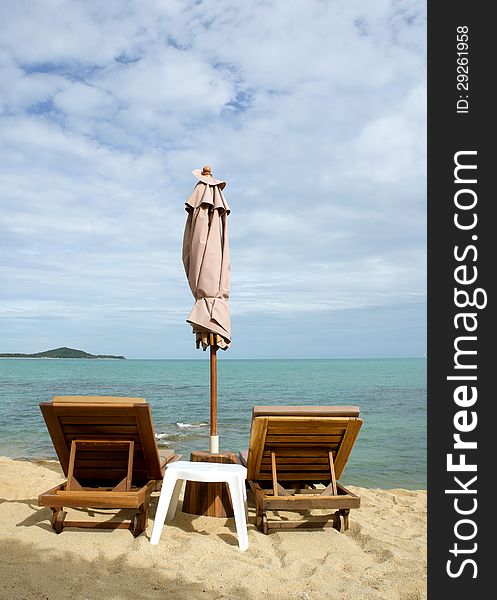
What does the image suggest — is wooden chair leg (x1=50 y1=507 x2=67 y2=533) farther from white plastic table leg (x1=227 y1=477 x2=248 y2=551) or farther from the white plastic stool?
white plastic table leg (x1=227 y1=477 x2=248 y2=551)

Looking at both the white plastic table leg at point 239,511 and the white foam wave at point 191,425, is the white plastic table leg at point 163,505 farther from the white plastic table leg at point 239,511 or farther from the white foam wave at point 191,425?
the white foam wave at point 191,425

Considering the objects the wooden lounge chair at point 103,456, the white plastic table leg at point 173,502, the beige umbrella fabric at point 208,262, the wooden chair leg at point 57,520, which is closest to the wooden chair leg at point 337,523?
the white plastic table leg at point 173,502

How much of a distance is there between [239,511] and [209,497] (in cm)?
69

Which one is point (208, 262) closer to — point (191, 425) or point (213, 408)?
point (213, 408)

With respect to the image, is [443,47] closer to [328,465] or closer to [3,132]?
[328,465]

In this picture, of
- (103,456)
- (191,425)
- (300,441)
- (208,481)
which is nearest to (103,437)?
(103,456)

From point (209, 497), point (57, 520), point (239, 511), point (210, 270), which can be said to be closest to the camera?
point (239, 511)

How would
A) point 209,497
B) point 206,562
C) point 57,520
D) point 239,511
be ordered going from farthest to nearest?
point 209,497 → point 57,520 → point 239,511 → point 206,562

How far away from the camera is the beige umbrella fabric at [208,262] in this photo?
4.66m

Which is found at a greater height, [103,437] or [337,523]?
[103,437]

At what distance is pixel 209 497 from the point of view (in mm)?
4441

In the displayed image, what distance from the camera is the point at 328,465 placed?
4465 mm

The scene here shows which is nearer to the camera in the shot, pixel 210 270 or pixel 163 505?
pixel 163 505

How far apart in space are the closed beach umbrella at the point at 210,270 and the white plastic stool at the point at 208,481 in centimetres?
69
